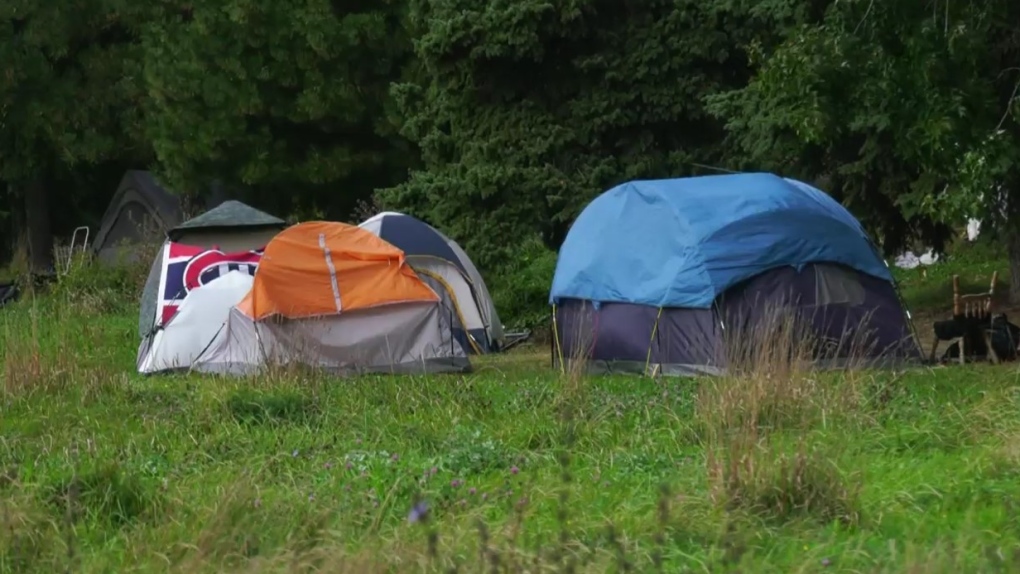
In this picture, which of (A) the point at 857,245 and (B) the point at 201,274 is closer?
(A) the point at 857,245

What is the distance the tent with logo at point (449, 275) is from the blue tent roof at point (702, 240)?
252 cm

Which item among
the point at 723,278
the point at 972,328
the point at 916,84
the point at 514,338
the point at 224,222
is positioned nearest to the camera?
the point at 916,84

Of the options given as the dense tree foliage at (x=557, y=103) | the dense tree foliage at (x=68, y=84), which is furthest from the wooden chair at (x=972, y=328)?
the dense tree foliage at (x=68, y=84)

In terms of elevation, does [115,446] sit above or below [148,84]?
below

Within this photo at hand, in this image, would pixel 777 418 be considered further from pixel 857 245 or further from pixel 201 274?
pixel 201 274

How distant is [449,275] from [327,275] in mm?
2714

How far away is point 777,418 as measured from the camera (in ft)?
27.0

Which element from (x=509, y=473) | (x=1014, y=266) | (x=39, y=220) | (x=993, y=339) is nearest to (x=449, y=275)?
(x=993, y=339)

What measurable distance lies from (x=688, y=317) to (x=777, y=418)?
428cm

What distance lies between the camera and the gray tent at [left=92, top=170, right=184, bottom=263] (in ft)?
92.6

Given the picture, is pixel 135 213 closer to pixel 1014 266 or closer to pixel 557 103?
pixel 557 103

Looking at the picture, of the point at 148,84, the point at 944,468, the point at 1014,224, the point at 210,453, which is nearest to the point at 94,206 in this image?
the point at 148,84

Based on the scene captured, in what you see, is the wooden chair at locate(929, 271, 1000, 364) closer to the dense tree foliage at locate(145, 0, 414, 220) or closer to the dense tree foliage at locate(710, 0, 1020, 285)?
the dense tree foliage at locate(710, 0, 1020, 285)

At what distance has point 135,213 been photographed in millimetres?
29688
